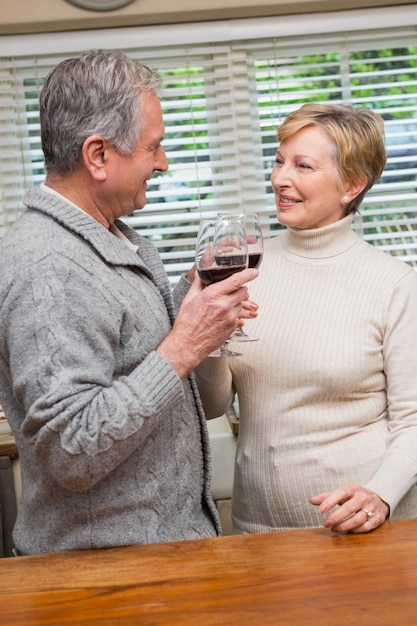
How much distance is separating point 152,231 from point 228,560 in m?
2.44

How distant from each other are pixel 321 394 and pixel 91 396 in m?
0.69

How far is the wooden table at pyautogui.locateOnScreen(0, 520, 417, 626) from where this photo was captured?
1070mm

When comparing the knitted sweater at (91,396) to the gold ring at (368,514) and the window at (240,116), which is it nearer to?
the gold ring at (368,514)

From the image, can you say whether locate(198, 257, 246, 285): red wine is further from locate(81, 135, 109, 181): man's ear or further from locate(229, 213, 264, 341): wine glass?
locate(81, 135, 109, 181): man's ear

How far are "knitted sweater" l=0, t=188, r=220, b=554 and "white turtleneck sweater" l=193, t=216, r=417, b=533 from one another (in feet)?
0.98

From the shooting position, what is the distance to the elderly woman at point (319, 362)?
1.77 metres

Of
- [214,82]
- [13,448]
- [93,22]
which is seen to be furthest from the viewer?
[214,82]

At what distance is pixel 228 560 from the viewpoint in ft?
4.09

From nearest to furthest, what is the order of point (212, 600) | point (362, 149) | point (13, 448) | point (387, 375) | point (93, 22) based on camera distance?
point (212, 600) → point (387, 375) → point (362, 149) → point (13, 448) → point (93, 22)

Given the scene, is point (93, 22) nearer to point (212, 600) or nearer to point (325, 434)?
point (325, 434)

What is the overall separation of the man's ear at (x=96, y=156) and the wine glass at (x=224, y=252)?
0.67ft

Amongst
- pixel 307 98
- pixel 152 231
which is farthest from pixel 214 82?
pixel 152 231

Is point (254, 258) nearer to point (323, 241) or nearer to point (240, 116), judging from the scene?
point (323, 241)

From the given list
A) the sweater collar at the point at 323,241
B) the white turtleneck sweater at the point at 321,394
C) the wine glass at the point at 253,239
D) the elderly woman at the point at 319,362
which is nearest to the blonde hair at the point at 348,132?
the elderly woman at the point at 319,362
